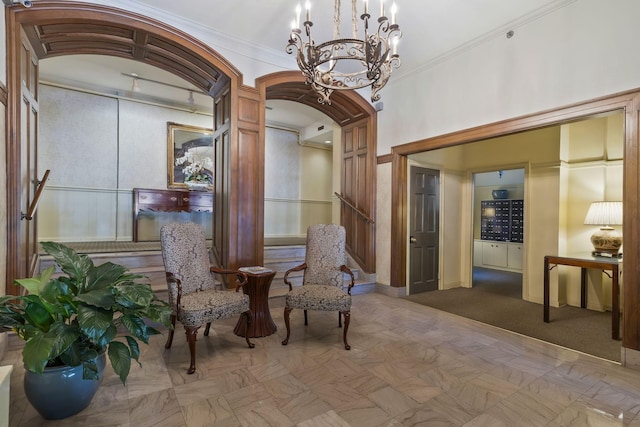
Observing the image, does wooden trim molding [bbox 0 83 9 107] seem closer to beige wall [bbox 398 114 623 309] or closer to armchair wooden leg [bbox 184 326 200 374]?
armchair wooden leg [bbox 184 326 200 374]

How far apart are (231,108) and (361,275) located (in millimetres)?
3278

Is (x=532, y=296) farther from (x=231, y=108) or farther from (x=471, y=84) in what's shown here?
(x=231, y=108)

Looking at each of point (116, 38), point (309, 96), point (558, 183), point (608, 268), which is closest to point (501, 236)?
point (558, 183)

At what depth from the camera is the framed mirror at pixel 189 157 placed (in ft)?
20.9

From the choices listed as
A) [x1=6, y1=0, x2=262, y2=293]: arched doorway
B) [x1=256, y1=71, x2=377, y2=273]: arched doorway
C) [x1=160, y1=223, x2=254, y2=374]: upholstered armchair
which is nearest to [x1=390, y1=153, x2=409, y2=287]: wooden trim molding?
[x1=256, y1=71, x2=377, y2=273]: arched doorway

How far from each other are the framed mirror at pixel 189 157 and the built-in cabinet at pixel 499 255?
7171 millimetres

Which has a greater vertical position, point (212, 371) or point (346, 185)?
point (346, 185)

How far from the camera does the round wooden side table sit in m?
3.19

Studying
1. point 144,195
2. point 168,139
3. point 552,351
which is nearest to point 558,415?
point 552,351

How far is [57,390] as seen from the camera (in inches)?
71.1

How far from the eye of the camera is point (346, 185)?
578 centimetres

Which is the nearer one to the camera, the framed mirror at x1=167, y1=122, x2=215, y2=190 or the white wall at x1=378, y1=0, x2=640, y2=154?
the white wall at x1=378, y1=0, x2=640, y2=154

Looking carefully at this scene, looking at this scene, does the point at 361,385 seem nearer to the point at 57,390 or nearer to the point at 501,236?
the point at 57,390

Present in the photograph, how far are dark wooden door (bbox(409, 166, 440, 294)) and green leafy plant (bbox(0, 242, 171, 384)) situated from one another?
405cm
